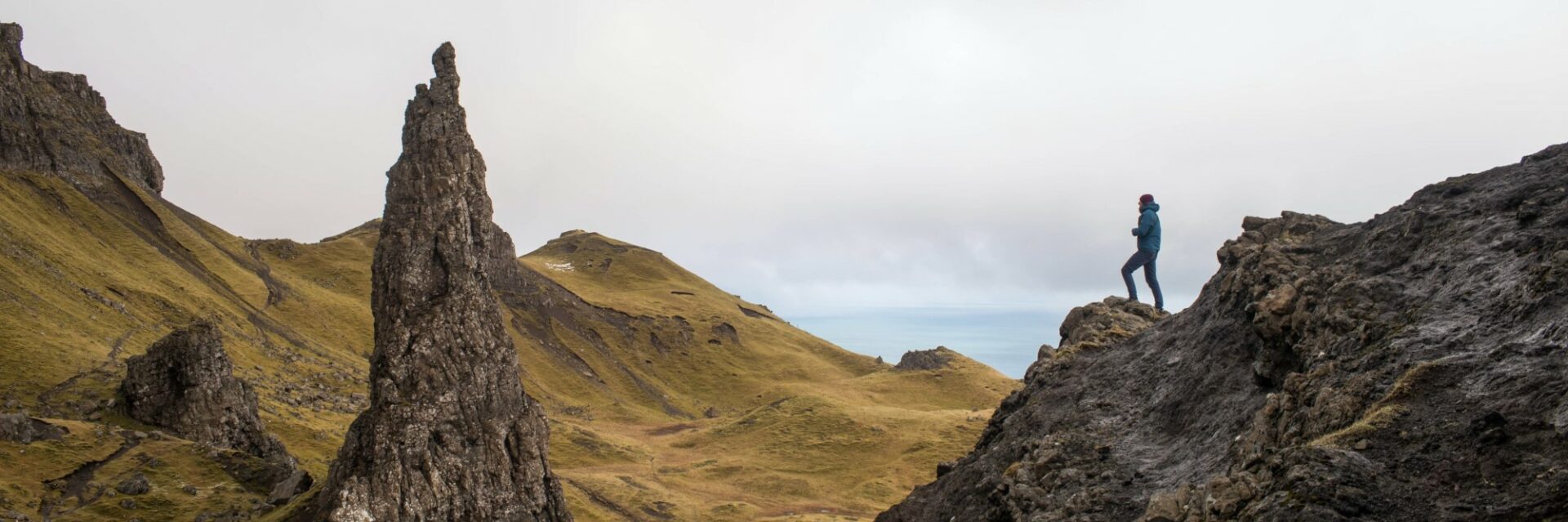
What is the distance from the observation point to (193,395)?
70.2m

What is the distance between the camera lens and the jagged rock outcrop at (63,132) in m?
132

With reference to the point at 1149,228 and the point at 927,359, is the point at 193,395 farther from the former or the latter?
Answer: the point at 927,359

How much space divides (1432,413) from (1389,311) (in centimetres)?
395

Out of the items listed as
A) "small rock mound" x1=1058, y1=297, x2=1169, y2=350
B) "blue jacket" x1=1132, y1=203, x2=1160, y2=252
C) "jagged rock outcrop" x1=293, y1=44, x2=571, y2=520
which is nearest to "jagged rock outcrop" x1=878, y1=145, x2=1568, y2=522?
"small rock mound" x1=1058, y1=297, x2=1169, y2=350

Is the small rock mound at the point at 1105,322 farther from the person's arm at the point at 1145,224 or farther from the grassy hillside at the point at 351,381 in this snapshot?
the grassy hillside at the point at 351,381

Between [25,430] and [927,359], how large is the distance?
147794 mm

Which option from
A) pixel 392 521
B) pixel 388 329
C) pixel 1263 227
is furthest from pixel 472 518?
pixel 1263 227

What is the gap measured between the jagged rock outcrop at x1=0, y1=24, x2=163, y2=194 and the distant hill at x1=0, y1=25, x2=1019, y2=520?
13.5 inches

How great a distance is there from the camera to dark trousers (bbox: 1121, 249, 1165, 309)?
2923 cm

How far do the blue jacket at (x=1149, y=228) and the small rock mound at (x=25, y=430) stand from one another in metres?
72.4

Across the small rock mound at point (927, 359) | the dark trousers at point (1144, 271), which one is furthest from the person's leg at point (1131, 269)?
the small rock mound at point (927, 359)

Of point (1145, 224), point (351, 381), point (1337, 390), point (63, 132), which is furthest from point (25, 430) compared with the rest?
point (63, 132)

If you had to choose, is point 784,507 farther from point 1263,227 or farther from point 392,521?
point 1263,227

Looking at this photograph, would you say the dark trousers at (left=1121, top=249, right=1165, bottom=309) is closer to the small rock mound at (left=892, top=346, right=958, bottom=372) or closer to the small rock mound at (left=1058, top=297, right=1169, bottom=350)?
the small rock mound at (left=1058, top=297, right=1169, bottom=350)
